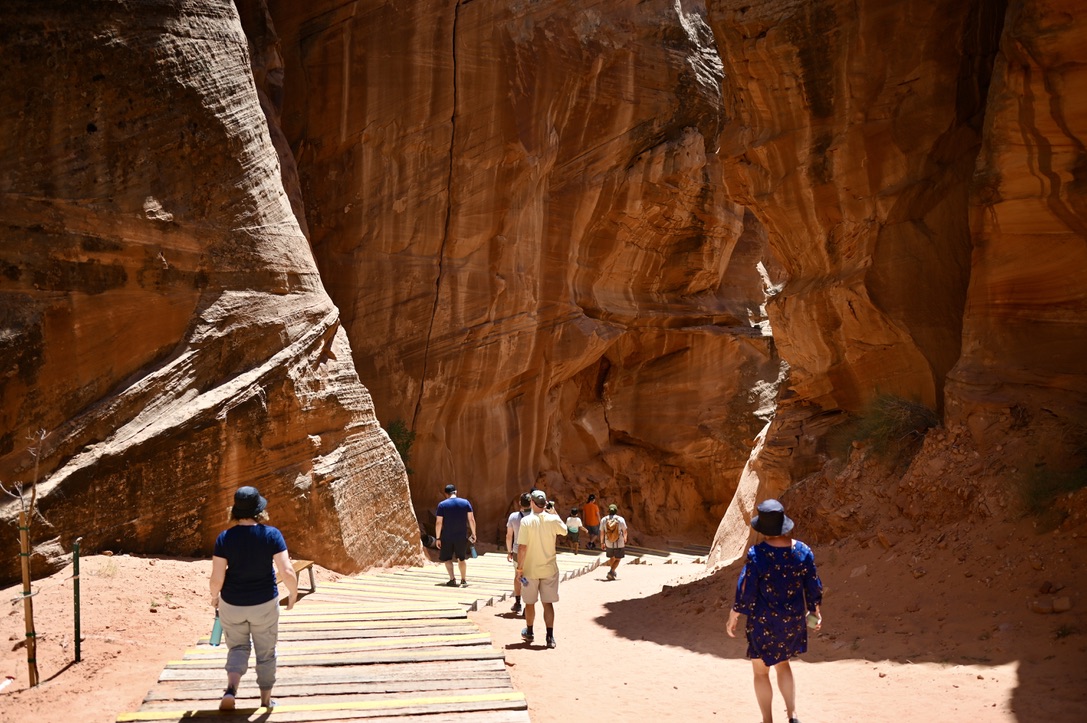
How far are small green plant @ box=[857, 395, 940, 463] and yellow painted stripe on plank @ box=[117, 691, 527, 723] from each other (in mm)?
5715

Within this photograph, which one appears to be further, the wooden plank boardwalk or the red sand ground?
the red sand ground

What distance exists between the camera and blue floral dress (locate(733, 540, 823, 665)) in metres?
5.52

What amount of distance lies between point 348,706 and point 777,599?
2.80m

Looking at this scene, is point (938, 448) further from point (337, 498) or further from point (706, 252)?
point (706, 252)

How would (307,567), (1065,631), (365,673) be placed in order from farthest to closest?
1. (307,567)
2. (365,673)
3. (1065,631)

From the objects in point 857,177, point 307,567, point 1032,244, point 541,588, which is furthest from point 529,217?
point 541,588

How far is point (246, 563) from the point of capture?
19.2 feet

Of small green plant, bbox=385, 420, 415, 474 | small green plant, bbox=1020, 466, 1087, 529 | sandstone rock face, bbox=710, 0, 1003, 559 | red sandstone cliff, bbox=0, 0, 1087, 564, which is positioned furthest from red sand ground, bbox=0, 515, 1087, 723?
small green plant, bbox=385, 420, 415, 474

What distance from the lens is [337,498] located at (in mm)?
12430

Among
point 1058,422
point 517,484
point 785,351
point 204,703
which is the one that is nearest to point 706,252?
point 517,484

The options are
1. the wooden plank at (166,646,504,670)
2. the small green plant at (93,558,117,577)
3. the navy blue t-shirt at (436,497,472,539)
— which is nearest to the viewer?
the wooden plank at (166,646,504,670)

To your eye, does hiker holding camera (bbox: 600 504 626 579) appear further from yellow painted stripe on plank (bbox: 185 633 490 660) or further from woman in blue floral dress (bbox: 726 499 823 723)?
woman in blue floral dress (bbox: 726 499 823 723)

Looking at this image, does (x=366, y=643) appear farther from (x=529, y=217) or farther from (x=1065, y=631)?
(x=529, y=217)

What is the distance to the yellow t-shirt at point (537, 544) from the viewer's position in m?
8.36
